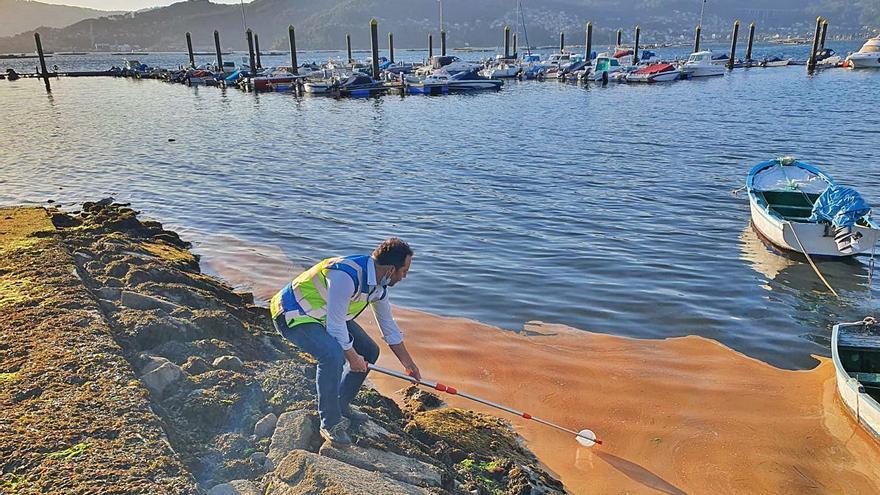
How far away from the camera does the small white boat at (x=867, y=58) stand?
60562 millimetres

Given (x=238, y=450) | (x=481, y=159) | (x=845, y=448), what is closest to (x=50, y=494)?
(x=238, y=450)

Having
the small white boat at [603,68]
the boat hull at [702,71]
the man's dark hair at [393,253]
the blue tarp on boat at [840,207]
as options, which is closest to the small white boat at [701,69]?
the boat hull at [702,71]

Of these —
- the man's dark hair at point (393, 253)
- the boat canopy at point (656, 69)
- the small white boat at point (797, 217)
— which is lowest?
the small white boat at point (797, 217)

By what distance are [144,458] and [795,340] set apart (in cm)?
838

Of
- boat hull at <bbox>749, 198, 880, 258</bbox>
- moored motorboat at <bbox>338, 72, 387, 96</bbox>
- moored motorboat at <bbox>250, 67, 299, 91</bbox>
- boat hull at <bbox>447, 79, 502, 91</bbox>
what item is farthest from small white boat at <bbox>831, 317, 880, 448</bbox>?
moored motorboat at <bbox>250, 67, 299, 91</bbox>

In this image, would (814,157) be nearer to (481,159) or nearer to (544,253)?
(481,159)

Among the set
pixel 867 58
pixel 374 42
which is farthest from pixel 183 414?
pixel 867 58

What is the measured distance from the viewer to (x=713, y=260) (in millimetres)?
11445

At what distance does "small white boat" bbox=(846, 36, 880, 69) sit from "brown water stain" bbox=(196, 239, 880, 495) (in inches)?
2700

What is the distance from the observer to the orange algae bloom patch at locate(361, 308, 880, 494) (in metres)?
5.83

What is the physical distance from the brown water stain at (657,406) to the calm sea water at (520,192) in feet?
2.24

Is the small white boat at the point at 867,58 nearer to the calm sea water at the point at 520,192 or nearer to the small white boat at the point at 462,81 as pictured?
the calm sea water at the point at 520,192

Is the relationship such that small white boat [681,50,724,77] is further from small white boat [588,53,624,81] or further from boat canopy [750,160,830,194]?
boat canopy [750,160,830,194]

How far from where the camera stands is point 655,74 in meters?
52.4
